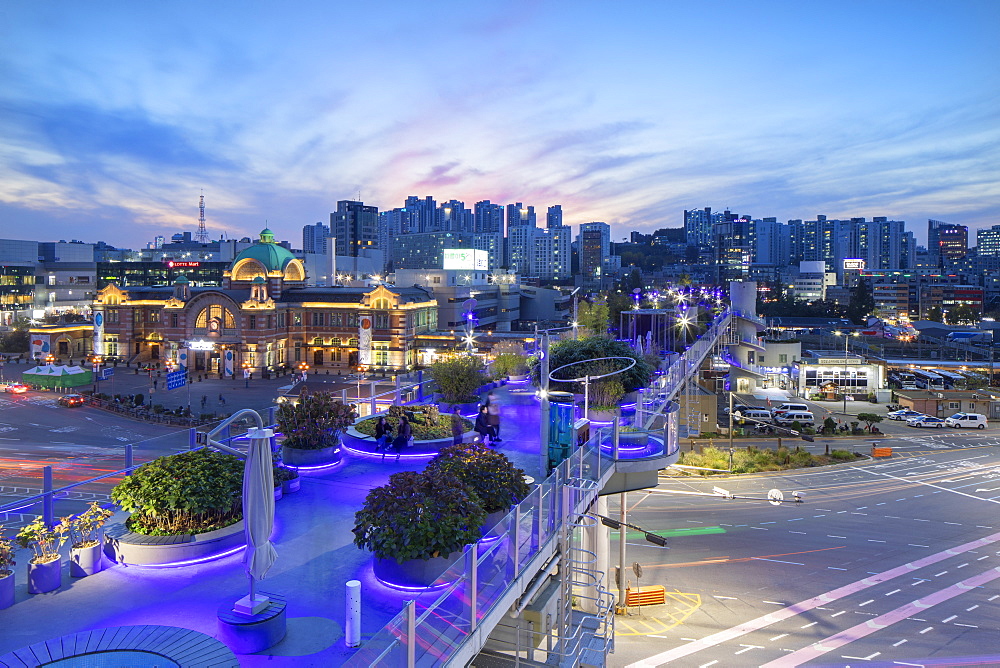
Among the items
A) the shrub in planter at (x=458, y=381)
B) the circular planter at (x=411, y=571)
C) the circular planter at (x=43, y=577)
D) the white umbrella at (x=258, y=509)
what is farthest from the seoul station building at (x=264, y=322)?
the white umbrella at (x=258, y=509)

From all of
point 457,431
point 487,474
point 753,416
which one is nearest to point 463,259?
point 753,416

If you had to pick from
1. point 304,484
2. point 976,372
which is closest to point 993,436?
point 976,372

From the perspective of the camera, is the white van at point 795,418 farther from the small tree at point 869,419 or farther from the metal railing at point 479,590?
the metal railing at point 479,590

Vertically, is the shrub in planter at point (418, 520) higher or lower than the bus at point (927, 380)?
higher

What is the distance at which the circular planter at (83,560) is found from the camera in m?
10.1

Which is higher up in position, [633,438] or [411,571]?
[633,438]

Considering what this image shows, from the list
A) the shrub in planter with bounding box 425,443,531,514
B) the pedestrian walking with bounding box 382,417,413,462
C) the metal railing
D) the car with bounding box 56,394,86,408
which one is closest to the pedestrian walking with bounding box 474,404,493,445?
the pedestrian walking with bounding box 382,417,413,462

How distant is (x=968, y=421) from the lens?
162 feet

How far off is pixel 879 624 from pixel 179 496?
2036cm

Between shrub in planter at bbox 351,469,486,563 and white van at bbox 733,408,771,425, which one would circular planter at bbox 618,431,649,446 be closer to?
shrub in planter at bbox 351,469,486,563

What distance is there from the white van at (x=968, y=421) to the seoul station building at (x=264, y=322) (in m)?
46.2

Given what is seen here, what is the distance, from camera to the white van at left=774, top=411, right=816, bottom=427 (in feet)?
157

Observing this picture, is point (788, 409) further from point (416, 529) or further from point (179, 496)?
point (179, 496)

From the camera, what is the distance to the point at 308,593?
958cm
